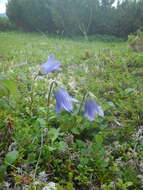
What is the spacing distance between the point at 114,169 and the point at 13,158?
49 centimetres

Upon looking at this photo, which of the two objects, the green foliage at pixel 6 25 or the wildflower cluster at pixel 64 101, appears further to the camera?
the green foliage at pixel 6 25

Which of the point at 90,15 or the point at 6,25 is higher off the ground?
the point at 90,15

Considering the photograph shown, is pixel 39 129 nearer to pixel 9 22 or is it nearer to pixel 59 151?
pixel 59 151

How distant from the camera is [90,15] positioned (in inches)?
476

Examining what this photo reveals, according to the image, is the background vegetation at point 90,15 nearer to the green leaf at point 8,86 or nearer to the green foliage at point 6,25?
the green foliage at point 6,25

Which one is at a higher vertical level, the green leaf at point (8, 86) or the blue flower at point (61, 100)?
the green leaf at point (8, 86)

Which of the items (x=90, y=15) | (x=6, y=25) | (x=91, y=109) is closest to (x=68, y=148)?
(x=91, y=109)

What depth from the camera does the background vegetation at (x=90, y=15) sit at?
12.5m

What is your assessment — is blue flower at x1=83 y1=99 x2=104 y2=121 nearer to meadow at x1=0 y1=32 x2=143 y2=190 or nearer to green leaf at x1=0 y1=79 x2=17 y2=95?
meadow at x1=0 y1=32 x2=143 y2=190

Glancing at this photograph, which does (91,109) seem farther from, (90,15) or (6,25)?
(6,25)

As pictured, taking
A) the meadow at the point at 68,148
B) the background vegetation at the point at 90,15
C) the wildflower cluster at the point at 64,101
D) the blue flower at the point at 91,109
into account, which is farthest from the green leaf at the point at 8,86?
the background vegetation at the point at 90,15

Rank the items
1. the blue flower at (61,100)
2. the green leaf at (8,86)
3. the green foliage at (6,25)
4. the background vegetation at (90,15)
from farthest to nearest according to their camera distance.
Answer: the green foliage at (6,25), the background vegetation at (90,15), the blue flower at (61,100), the green leaf at (8,86)

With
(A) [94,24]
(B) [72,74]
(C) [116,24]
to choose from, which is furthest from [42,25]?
(B) [72,74]

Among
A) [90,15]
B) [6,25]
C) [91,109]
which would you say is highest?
[90,15]
